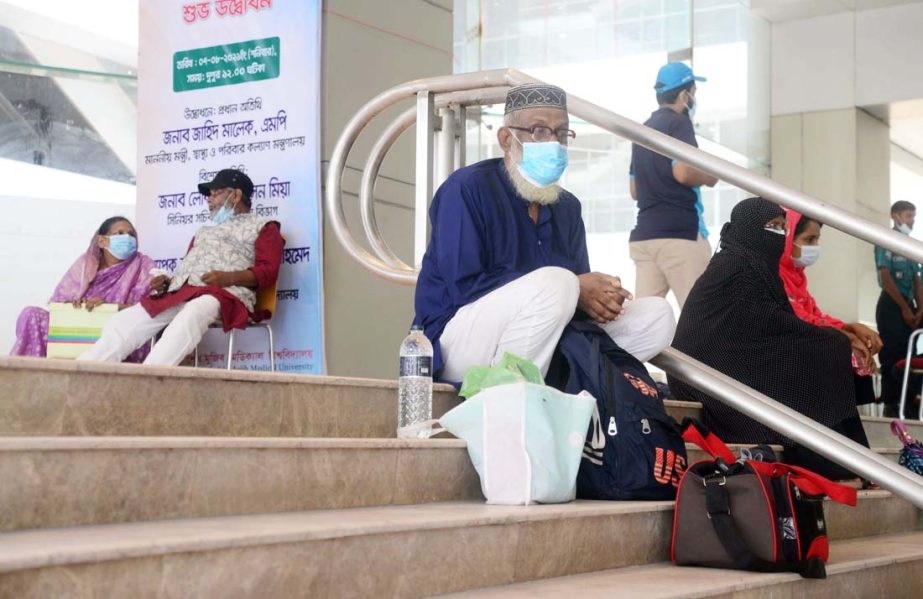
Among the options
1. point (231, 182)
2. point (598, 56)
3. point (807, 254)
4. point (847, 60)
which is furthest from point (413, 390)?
point (847, 60)

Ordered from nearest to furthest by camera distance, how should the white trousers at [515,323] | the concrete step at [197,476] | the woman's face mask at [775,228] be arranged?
the concrete step at [197,476] → the white trousers at [515,323] → the woman's face mask at [775,228]

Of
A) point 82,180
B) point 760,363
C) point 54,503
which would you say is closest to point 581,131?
point 82,180

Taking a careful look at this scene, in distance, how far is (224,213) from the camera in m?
5.60

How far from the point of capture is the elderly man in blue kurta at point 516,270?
3.22 metres

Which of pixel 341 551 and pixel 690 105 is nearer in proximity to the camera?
pixel 341 551

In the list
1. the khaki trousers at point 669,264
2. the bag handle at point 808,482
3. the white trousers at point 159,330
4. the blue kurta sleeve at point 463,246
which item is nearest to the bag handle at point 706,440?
the bag handle at point 808,482

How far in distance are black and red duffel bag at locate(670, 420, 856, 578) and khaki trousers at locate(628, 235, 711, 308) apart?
2400 mm

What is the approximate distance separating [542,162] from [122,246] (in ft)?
10.6

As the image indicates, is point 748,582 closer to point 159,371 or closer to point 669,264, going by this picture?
point 159,371

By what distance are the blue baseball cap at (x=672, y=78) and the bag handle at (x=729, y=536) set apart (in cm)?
284

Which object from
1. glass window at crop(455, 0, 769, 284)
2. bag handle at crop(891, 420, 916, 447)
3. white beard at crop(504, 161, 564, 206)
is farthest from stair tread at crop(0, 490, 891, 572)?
glass window at crop(455, 0, 769, 284)

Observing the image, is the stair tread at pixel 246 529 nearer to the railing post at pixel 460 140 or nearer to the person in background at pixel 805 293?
the railing post at pixel 460 140

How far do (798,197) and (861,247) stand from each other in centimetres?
721

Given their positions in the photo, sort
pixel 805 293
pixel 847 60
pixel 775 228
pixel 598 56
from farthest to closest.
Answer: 1. pixel 847 60
2. pixel 598 56
3. pixel 805 293
4. pixel 775 228
